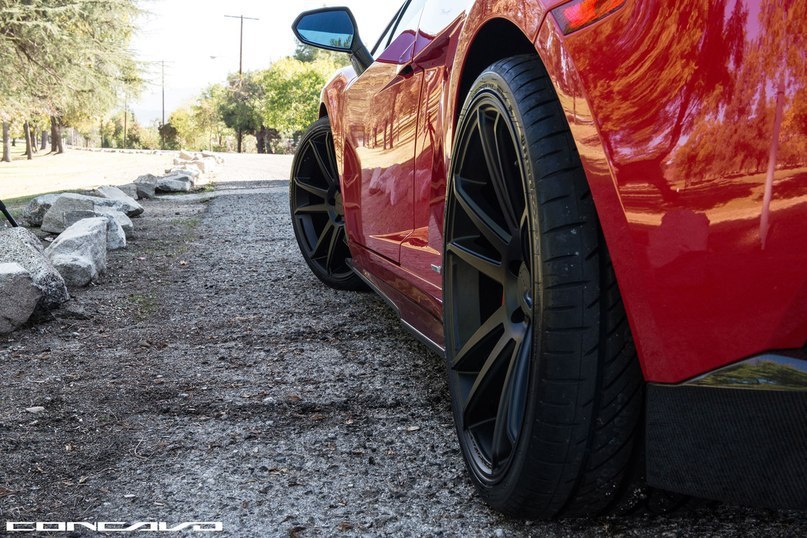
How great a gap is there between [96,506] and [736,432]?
1527mm

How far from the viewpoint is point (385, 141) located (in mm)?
2895

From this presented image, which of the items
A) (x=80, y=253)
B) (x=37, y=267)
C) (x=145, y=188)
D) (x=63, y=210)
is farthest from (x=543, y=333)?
(x=145, y=188)

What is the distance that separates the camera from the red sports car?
1.10 meters

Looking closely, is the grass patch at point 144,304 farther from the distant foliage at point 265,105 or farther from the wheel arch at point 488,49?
the distant foliage at point 265,105

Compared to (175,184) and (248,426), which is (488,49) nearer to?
(248,426)

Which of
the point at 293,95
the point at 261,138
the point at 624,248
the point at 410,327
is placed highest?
the point at 293,95

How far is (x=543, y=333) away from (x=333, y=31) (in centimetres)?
250

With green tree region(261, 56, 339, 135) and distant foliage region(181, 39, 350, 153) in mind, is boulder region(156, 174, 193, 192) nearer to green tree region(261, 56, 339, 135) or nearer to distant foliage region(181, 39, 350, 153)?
distant foliage region(181, 39, 350, 153)

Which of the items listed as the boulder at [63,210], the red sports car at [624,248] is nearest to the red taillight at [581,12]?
the red sports car at [624,248]

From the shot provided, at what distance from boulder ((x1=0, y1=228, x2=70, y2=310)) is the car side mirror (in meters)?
1.78

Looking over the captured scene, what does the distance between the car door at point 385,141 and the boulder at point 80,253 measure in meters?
2.08

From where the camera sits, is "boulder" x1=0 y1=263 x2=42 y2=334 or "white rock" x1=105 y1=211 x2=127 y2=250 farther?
"white rock" x1=105 y1=211 x2=127 y2=250

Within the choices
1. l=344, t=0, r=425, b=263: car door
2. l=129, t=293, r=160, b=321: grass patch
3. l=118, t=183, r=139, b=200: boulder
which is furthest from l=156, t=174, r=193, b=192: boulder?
l=344, t=0, r=425, b=263: car door

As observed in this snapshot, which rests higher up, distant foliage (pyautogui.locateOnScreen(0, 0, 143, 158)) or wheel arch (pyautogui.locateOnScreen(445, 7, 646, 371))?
distant foliage (pyautogui.locateOnScreen(0, 0, 143, 158))
